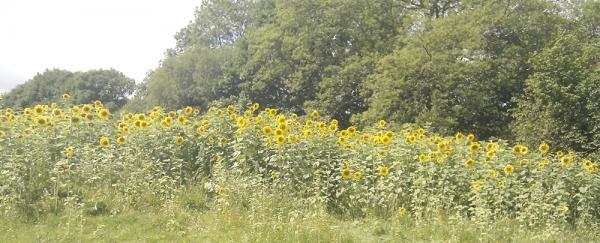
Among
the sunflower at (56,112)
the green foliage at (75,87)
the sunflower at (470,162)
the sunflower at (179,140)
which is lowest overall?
the sunflower at (470,162)

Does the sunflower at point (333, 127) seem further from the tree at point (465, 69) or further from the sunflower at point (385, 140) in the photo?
the tree at point (465, 69)

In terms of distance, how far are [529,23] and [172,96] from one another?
A: 20.6 m

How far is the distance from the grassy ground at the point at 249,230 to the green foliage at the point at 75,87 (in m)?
45.9

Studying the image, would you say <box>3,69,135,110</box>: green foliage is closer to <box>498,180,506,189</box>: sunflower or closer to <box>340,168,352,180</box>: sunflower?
<box>340,168,352,180</box>: sunflower

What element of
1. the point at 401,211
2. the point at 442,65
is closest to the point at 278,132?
the point at 401,211

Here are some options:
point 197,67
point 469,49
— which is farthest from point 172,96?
point 469,49

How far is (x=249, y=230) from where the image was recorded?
513cm

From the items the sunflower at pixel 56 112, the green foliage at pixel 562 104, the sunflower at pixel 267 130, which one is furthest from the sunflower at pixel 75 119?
the green foliage at pixel 562 104

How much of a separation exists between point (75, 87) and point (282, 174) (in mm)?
49614

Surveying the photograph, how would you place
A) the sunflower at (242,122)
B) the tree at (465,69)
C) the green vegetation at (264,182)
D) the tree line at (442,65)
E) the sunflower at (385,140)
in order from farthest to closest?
1. the tree at (465,69)
2. the tree line at (442,65)
3. the sunflower at (242,122)
4. the sunflower at (385,140)
5. the green vegetation at (264,182)

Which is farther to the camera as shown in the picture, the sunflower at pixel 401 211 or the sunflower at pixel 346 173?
the sunflower at pixel 346 173

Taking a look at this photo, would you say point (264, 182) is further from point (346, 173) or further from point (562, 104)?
point (562, 104)

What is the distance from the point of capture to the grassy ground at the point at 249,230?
16.4 feet

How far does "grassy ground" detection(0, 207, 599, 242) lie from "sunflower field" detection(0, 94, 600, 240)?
0.53 feet
